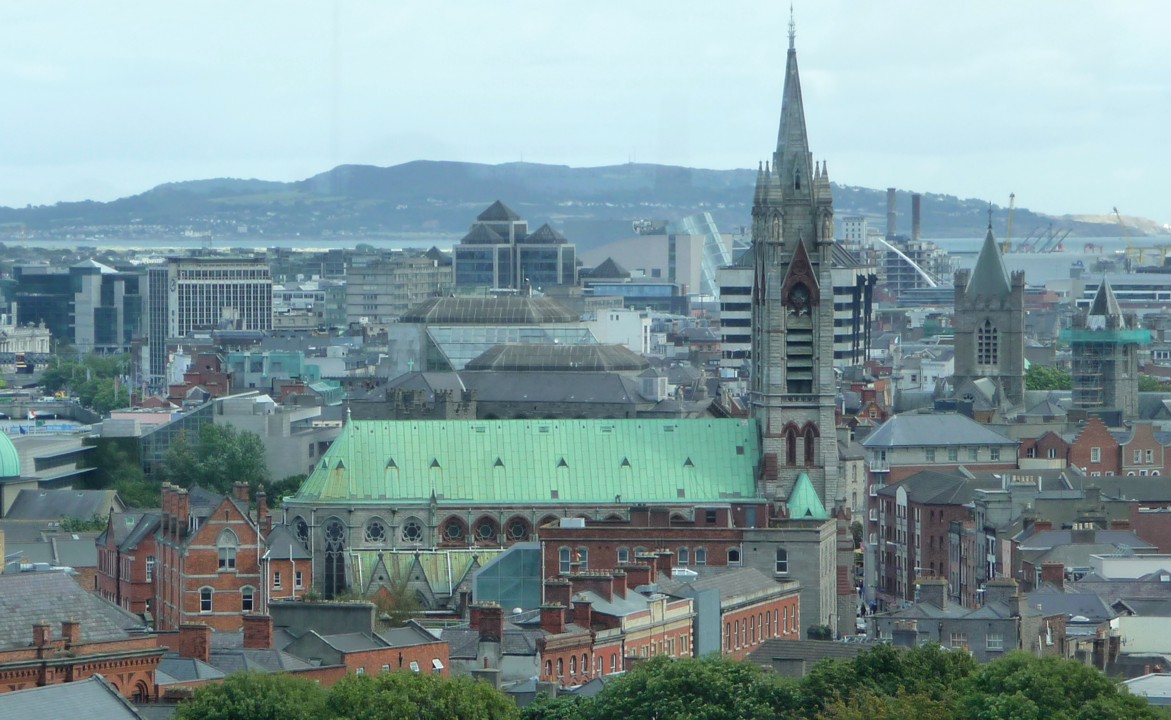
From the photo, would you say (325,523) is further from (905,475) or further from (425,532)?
(905,475)

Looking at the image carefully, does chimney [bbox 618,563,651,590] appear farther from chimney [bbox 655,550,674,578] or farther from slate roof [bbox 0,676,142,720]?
slate roof [bbox 0,676,142,720]

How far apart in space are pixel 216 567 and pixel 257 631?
98.4ft

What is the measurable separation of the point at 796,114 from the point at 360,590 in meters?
28.0

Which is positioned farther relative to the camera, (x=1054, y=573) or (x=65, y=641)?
(x=1054, y=573)

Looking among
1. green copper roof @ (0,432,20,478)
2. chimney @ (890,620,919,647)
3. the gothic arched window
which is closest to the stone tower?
the gothic arched window

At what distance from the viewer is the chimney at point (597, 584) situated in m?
112

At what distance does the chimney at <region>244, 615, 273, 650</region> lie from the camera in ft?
316

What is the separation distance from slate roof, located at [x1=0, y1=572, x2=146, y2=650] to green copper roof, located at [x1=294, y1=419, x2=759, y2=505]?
50431 mm

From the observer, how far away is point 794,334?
141 m

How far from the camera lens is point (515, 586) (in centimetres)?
12731

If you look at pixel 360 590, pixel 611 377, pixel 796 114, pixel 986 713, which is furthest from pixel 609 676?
pixel 611 377

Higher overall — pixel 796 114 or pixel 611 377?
pixel 796 114

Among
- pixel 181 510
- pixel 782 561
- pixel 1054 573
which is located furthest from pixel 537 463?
pixel 1054 573

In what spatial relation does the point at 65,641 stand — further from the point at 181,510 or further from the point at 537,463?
the point at 537,463
